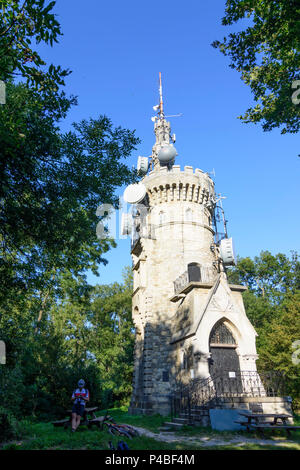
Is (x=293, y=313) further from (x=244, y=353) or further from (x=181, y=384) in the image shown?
(x=181, y=384)

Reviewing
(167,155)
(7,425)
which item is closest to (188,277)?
(167,155)

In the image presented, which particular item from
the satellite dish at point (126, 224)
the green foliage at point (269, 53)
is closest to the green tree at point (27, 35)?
the green foliage at point (269, 53)

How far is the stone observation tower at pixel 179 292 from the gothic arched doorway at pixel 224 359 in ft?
0.17

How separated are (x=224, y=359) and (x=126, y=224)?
14261 millimetres

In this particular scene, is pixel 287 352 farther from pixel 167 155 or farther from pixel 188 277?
pixel 167 155

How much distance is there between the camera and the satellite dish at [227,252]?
69.1 ft

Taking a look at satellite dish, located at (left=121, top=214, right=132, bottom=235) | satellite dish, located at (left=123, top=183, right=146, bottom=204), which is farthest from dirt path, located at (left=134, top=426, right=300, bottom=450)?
satellite dish, located at (left=121, top=214, right=132, bottom=235)

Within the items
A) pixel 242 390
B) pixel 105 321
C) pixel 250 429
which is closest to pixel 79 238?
pixel 250 429

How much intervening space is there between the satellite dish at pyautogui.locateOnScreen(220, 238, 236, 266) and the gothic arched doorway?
5346 mm

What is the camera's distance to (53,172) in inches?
364

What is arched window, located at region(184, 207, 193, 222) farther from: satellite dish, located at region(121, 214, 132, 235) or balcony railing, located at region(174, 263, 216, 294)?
satellite dish, located at region(121, 214, 132, 235)

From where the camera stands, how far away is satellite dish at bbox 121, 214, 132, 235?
86.3ft
